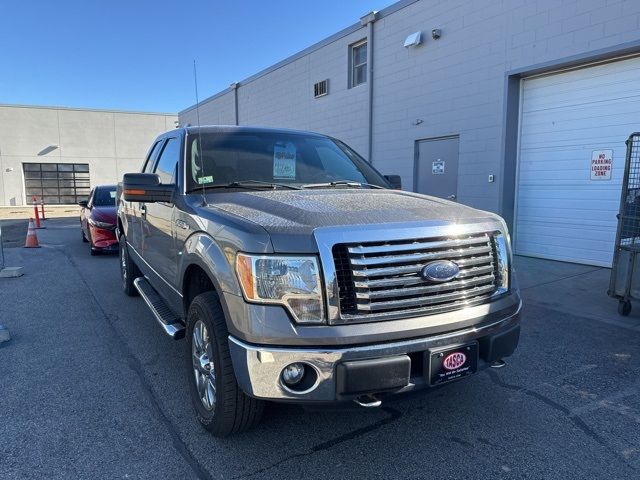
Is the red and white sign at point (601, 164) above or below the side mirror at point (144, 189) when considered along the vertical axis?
above

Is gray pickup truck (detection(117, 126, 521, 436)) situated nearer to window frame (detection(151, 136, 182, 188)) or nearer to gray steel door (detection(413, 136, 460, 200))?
window frame (detection(151, 136, 182, 188))

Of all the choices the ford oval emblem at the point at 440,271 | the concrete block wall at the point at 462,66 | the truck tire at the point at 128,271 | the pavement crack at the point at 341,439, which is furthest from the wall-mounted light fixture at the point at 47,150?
the ford oval emblem at the point at 440,271

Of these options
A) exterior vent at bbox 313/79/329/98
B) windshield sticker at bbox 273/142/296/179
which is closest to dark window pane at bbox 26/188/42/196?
exterior vent at bbox 313/79/329/98

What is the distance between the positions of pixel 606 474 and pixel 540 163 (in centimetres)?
723

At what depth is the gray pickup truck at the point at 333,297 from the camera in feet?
7.55

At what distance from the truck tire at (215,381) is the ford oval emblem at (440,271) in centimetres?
114

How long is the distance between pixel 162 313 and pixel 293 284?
81.5 inches

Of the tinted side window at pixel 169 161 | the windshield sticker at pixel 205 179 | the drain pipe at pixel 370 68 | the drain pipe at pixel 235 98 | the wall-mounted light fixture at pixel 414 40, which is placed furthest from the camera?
the drain pipe at pixel 235 98

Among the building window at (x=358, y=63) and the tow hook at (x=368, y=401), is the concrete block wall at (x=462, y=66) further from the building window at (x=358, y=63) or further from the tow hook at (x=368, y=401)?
the tow hook at (x=368, y=401)

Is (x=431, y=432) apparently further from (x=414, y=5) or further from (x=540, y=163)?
(x=414, y=5)

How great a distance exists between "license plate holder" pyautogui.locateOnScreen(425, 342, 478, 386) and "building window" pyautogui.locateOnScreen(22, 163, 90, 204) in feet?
102

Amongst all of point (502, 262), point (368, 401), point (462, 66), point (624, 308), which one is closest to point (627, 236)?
point (624, 308)

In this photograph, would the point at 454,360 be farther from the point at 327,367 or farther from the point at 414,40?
the point at 414,40

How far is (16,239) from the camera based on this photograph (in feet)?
42.7
